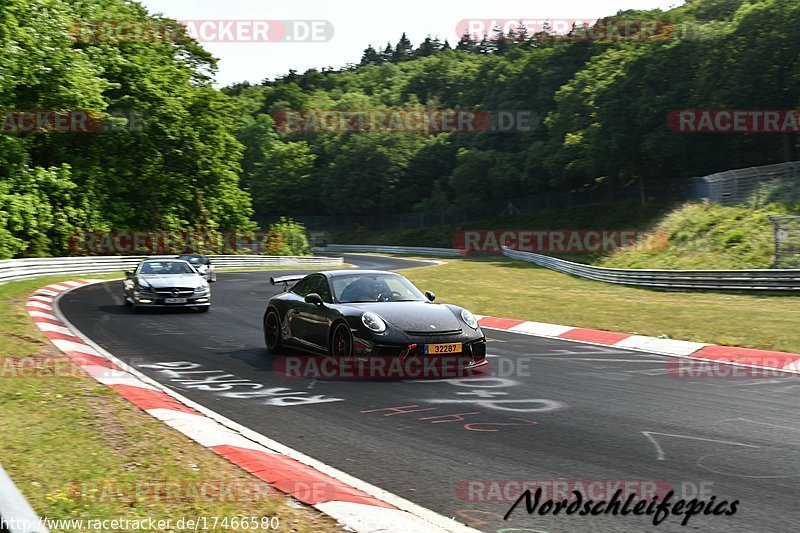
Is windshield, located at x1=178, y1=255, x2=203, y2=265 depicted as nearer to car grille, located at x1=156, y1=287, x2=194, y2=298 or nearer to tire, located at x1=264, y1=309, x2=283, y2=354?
car grille, located at x1=156, y1=287, x2=194, y2=298

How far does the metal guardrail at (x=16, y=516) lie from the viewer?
3195 millimetres

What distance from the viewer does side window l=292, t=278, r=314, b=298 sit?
12641mm

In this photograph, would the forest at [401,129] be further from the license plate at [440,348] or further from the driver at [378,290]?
the license plate at [440,348]

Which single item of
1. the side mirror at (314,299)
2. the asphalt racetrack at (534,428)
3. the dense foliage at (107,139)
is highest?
the dense foliage at (107,139)

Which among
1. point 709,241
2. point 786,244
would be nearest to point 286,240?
point 709,241

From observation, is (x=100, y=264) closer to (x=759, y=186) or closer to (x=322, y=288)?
(x=322, y=288)

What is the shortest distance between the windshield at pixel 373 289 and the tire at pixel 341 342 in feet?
1.89

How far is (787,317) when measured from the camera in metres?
18.4

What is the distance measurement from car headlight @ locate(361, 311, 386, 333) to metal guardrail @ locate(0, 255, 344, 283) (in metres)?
21.8

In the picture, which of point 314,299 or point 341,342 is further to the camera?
point 314,299

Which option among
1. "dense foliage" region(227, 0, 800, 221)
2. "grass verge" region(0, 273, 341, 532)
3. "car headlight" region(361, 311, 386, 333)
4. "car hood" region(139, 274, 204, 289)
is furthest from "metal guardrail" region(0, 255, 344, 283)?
"grass verge" region(0, 273, 341, 532)

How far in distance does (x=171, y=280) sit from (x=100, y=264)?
2114 centimetres

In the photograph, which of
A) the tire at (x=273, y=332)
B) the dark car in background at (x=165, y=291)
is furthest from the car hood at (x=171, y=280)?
the tire at (x=273, y=332)

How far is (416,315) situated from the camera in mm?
10906
